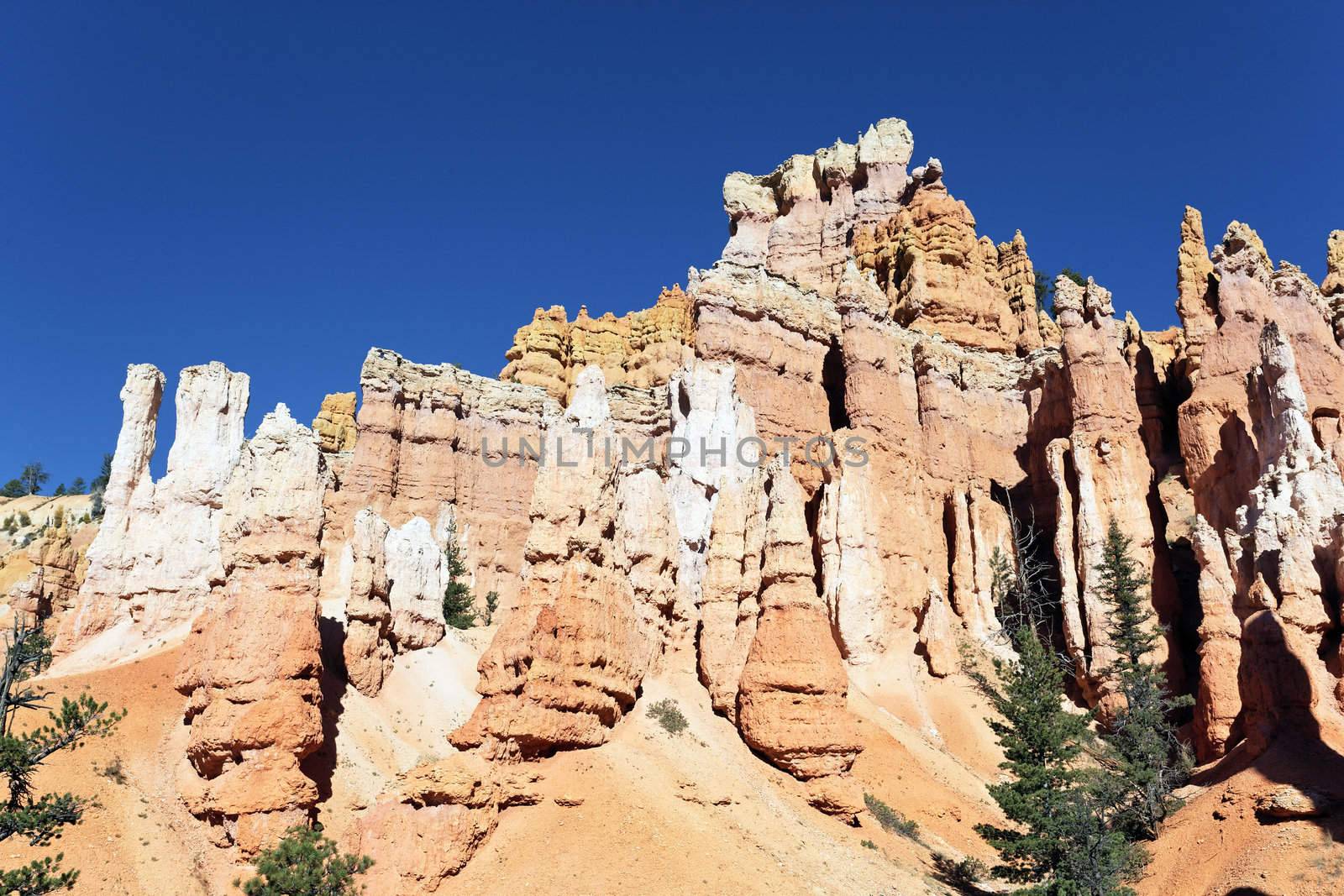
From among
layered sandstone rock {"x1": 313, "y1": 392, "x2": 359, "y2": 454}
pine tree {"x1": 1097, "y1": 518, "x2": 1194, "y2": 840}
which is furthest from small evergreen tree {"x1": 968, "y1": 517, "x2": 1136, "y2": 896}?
layered sandstone rock {"x1": 313, "y1": 392, "x2": 359, "y2": 454}

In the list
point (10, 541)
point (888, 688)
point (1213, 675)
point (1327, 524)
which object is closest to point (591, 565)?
point (888, 688)

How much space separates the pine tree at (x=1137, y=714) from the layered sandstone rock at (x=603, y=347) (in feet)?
83.6

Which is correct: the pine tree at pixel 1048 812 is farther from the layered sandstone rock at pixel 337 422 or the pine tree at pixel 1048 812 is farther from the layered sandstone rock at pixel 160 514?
the layered sandstone rock at pixel 337 422

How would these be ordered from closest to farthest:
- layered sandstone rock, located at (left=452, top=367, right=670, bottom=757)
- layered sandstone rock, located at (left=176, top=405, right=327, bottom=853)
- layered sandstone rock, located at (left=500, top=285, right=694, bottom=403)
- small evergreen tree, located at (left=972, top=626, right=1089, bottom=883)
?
1. layered sandstone rock, located at (left=176, top=405, right=327, bottom=853)
2. small evergreen tree, located at (left=972, top=626, right=1089, bottom=883)
3. layered sandstone rock, located at (left=452, top=367, right=670, bottom=757)
4. layered sandstone rock, located at (left=500, top=285, right=694, bottom=403)

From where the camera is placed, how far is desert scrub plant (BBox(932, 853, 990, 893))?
76.2 feet

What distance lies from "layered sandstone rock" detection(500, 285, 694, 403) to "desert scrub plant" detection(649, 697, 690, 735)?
2732 centimetres

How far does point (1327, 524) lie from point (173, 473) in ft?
130

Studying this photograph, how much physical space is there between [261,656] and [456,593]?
694 inches

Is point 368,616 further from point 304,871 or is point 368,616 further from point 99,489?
point 99,489

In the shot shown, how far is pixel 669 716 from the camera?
995 inches

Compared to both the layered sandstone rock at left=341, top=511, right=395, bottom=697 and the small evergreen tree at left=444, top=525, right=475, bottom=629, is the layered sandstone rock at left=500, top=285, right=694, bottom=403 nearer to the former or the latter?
the small evergreen tree at left=444, top=525, right=475, bottom=629

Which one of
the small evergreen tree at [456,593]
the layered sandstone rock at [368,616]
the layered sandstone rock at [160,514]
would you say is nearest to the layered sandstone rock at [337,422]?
the small evergreen tree at [456,593]

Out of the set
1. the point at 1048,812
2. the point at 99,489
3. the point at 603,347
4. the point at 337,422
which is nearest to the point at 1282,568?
the point at 1048,812

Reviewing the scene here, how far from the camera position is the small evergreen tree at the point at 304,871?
1570 cm
